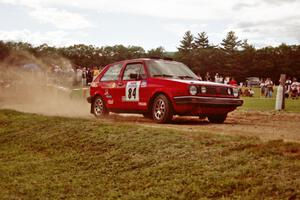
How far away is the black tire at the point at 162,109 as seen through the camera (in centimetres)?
939

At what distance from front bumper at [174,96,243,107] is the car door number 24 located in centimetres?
127

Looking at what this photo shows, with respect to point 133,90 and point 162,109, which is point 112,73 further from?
point 162,109

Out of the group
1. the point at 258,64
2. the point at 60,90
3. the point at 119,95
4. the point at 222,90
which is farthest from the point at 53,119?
the point at 258,64

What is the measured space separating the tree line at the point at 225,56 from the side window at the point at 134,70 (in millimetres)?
79096

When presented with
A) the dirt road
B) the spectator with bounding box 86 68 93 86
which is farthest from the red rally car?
the spectator with bounding box 86 68 93 86

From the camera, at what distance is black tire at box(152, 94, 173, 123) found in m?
9.39

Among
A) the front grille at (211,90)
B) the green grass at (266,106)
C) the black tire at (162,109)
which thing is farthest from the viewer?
the green grass at (266,106)

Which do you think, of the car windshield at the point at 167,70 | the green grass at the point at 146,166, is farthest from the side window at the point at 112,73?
the green grass at the point at 146,166

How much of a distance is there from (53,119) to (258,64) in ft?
308

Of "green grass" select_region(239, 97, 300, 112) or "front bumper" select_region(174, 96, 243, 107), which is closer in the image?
"front bumper" select_region(174, 96, 243, 107)

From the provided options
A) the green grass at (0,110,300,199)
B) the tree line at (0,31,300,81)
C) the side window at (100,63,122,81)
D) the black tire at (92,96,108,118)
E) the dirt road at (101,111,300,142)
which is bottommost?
the green grass at (0,110,300,199)

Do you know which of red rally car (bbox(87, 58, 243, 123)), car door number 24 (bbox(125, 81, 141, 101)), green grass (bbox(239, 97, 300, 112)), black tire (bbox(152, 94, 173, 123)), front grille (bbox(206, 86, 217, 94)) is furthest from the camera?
green grass (bbox(239, 97, 300, 112))

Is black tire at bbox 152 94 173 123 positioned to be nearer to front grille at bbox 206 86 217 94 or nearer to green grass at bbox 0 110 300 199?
front grille at bbox 206 86 217 94

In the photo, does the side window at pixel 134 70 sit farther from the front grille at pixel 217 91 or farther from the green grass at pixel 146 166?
the green grass at pixel 146 166
